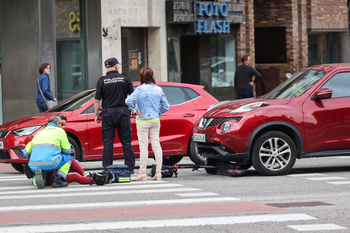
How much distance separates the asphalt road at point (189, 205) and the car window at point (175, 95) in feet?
6.55

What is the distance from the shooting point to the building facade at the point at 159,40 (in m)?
18.2

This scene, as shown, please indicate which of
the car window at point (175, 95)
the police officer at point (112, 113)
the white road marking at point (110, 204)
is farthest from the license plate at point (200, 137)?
the white road marking at point (110, 204)

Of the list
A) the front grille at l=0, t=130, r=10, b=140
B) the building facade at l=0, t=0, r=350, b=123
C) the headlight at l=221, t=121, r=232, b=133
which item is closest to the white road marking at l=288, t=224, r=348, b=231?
the headlight at l=221, t=121, r=232, b=133

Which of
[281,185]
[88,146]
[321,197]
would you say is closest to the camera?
[321,197]

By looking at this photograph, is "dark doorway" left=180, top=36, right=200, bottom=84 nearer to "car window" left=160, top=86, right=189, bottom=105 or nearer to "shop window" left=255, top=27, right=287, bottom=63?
"shop window" left=255, top=27, right=287, bottom=63

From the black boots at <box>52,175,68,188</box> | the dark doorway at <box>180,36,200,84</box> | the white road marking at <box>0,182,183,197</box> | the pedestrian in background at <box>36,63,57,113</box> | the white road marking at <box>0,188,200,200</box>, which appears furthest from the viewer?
the dark doorway at <box>180,36,200,84</box>

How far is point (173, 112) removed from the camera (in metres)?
11.6

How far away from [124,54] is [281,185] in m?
12.9

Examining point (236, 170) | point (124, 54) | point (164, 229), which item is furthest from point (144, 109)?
point (124, 54)

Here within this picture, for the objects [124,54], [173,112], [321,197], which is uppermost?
[124,54]

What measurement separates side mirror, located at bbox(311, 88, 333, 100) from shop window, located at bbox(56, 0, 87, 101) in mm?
11169

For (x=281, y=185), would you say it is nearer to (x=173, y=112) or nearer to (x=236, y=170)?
(x=236, y=170)

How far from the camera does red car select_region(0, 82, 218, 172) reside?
35.2ft

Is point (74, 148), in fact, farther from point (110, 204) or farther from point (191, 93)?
point (110, 204)
